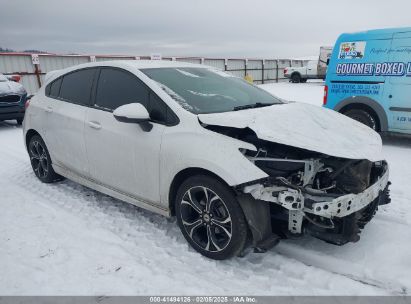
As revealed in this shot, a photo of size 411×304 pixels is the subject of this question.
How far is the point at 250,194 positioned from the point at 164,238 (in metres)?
1.14

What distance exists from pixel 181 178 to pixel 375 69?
518 cm

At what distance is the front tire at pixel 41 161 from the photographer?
4.69 meters

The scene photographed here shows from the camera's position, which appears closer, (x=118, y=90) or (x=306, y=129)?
(x=306, y=129)

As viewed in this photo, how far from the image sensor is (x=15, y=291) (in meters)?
2.61

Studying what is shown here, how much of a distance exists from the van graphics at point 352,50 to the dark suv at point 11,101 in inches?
338

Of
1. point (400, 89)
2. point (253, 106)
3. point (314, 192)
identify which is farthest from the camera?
point (400, 89)

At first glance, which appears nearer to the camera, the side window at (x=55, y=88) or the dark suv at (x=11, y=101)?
the side window at (x=55, y=88)

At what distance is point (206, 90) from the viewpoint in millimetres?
3559

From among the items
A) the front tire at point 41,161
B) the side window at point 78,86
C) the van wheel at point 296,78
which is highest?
the side window at point 78,86

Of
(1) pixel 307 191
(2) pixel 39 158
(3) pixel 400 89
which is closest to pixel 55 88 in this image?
(2) pixel 39 158

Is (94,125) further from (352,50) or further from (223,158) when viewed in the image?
(352,50)

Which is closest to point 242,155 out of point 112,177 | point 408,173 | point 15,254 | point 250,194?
point 250,194

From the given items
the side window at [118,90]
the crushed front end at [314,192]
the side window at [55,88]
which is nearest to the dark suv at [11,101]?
the side window at [55,88]

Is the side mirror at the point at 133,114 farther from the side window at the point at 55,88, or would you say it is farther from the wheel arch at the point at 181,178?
the side window at the point at 55,88
